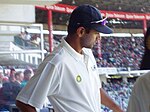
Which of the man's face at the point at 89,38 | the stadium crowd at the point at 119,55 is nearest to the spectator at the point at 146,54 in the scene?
the man's face at the point at 89,38

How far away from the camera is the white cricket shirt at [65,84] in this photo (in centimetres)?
201

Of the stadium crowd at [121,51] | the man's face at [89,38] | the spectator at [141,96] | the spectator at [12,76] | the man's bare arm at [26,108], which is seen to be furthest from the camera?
the stadium crowd at [121,51]

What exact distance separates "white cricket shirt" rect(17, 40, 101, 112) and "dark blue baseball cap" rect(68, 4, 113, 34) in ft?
0.41

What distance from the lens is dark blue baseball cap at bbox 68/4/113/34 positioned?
216cm

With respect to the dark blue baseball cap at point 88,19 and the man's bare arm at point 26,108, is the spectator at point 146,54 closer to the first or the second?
the dark blue baseball cap at point 88,19

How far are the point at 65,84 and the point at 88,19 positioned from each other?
1.17 ft

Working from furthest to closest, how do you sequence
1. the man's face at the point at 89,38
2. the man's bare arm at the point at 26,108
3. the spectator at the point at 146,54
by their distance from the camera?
the man's face at the point at 89,38
the man's bare arm at the point at 26,108
the spectator at the point at 146,54

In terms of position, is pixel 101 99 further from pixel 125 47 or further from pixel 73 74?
pixel 125 47

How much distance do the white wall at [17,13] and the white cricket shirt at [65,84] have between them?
5.02 m

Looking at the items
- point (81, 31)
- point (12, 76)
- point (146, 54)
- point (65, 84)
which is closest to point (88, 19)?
point (81, 31)

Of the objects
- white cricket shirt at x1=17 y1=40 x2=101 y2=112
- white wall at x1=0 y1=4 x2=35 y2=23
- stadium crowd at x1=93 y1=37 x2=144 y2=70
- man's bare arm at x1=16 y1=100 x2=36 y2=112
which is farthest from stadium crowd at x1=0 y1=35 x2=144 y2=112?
man's bare arm at x1=16 y1=100 x2=36 y2=112

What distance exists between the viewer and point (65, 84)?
208 centimetres

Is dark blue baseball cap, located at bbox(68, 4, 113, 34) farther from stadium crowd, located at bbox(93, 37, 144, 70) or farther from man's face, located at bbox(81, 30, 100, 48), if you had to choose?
stadium crowd, located at bbox(93, 37, 144, 70)

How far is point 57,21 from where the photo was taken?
25.0m
